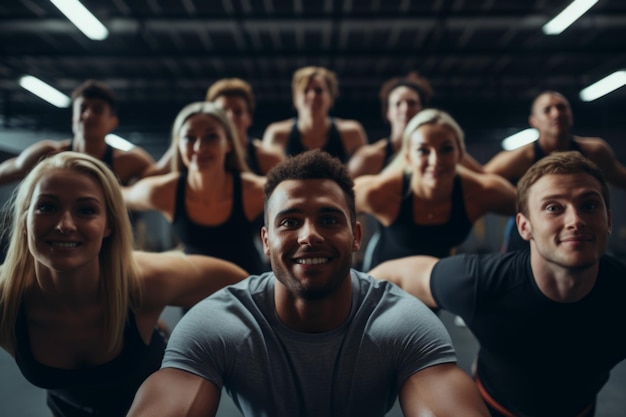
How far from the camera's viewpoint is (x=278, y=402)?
1.27m

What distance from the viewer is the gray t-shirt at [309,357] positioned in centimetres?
126

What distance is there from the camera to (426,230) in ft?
7.94

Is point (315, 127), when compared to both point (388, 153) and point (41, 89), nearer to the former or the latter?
point (388, 153)

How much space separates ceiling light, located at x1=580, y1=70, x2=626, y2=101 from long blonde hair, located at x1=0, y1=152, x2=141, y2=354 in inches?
Answer: 232

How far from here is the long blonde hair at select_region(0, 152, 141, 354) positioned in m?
1.52

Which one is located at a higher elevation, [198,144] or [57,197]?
[198,144]

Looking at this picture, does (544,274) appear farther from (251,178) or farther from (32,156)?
(32,156)

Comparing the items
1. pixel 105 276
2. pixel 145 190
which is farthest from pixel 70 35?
pixel 105 276

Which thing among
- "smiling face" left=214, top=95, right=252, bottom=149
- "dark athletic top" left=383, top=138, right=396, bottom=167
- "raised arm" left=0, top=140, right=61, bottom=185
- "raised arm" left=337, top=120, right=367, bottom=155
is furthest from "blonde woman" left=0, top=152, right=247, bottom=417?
"raised arm" left=337, top=120, right=367, bottom=155

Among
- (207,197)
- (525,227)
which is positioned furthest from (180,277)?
(525,227)

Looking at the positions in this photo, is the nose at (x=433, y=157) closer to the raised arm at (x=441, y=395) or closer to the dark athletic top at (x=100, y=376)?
the raised arm at (x=441, y=395)

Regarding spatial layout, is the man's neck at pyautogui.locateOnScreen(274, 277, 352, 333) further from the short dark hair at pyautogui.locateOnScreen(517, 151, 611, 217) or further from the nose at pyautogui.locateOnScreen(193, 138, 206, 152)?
the nose at pyautogui.locateOnScreen(193, 138, 206, 152)

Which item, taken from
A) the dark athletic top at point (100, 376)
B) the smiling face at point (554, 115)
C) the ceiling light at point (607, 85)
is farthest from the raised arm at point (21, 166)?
the ceiling light at point (607, 85)

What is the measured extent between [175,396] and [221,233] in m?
1.26
